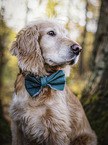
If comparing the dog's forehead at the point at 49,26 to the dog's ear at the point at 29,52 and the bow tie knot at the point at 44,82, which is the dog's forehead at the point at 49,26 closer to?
the dog's ear at the point at 29,52

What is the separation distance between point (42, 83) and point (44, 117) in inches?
21.4

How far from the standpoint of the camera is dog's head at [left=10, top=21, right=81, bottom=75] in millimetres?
2180

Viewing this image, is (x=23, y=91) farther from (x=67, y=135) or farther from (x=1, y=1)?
(x=1, y=1)

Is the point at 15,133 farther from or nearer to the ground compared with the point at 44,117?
nearer to the ground

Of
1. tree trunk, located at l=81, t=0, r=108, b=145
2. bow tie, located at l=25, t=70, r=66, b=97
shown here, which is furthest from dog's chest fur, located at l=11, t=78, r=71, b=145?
tree trunk, located at l=81, t=0, r=108, b=145

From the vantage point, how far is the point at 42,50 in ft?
7.64

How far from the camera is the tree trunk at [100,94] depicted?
3.20 meters

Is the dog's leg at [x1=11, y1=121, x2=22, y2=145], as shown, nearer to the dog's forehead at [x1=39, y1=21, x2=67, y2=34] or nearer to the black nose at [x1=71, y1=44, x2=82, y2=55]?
the black nose at [x1=71, y1=44, x2=82, y2=55]

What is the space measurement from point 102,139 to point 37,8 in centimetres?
464

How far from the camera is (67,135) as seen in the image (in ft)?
7.06

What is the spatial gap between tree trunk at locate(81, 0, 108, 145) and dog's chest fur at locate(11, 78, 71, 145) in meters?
1.40

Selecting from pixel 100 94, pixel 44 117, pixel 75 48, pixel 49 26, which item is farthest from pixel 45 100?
pixel 100 94

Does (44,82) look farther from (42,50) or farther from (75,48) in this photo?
(75,48)

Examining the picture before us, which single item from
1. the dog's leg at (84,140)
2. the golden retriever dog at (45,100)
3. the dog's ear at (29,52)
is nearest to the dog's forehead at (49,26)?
the golden retriever dog at (45,100)
